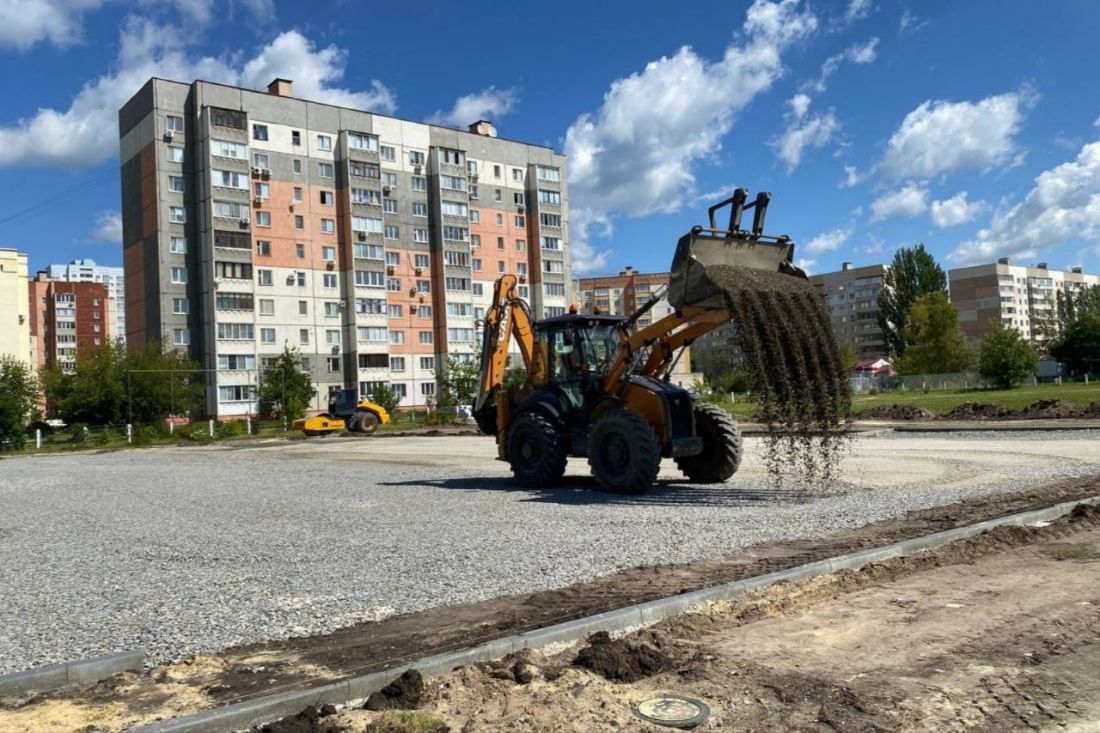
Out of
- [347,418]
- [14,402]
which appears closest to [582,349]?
[347,418]

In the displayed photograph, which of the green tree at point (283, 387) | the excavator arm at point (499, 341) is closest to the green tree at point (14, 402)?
the green tree at point (283, 387)

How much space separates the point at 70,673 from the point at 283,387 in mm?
58925

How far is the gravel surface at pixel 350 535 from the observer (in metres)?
6.64

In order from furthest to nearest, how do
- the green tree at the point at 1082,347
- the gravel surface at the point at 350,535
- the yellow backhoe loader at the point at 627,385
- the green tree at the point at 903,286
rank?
the green tree at the point at 903,286 → the green tree at the point at 1082,347 → the yellow backhoe loader at the point at 627,385 → the gravel surface at the point at 350,535

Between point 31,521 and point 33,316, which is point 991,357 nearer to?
point 31,521

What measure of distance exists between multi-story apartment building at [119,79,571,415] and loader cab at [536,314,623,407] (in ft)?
175

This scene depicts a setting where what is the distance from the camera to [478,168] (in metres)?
79.2

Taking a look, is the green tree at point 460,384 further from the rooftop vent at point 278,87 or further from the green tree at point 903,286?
the green tree at point 903,286

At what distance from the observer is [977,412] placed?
3092 centimetres

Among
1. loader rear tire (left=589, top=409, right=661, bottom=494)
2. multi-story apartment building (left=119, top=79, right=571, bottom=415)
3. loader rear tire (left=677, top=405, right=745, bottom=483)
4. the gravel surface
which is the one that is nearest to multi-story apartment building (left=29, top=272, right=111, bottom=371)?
multi-story apartment building (left=119, top=79, right=571, bottom=415)

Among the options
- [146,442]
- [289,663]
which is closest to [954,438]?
[289,663]

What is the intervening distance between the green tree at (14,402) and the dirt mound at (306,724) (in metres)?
45.4

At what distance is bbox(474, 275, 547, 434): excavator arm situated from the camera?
15750mm

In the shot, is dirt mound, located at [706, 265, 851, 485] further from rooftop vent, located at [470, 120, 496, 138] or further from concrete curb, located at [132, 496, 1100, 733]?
rooftop vent, located at [470, 120, 496, 138]
